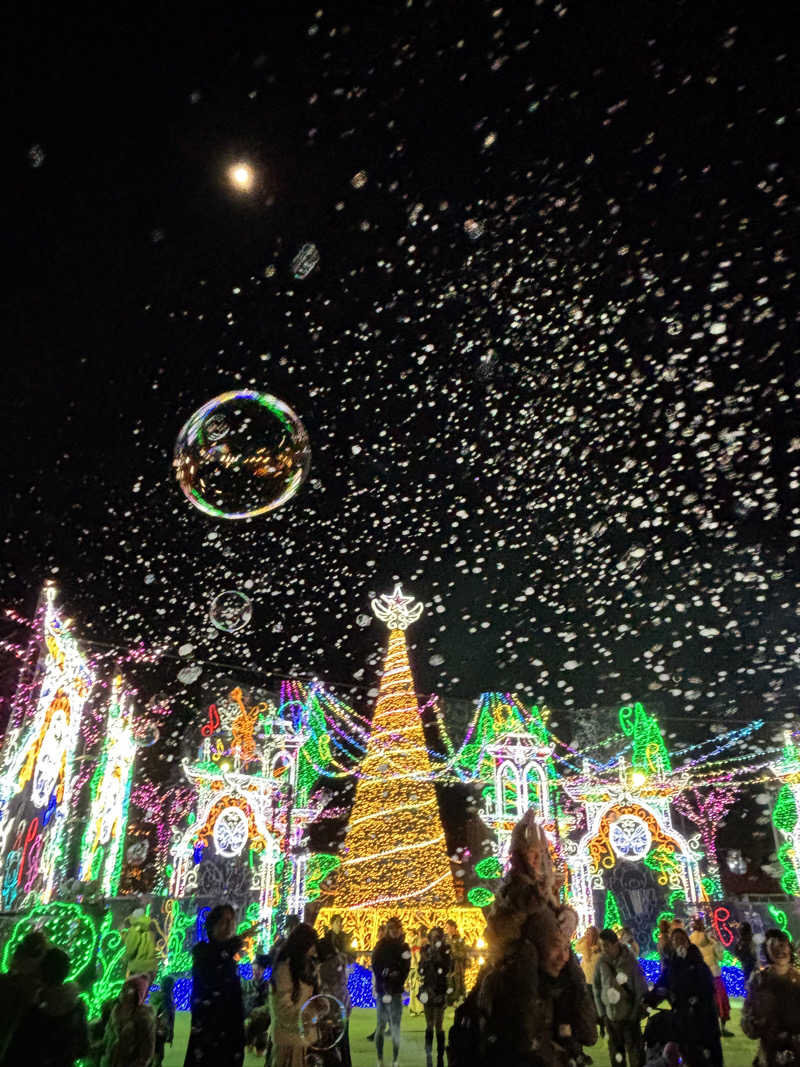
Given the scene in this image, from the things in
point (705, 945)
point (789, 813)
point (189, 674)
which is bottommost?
point (705, 945)

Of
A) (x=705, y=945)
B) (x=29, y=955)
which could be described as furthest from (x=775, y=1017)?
(x=705, y=945)

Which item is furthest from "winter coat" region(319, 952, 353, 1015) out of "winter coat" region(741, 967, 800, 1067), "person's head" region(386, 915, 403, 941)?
"winter coat" region(741, 967, 800, 1067)

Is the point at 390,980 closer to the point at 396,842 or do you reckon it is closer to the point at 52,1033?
the point at 52,1033

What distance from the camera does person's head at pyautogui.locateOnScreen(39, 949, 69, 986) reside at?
3.34m

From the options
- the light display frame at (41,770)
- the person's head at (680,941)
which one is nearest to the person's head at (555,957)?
the person's head at (680,941)

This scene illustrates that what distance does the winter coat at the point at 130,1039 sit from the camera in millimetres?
3906

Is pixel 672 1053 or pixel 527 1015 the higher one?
pixel 527 1015

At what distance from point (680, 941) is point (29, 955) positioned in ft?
15.0

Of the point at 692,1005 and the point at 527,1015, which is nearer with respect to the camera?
the point at 527,1015

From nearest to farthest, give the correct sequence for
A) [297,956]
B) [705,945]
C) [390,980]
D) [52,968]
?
[52,968] < [297,956] < [390,980] < [705,945]

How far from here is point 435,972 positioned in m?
7.19

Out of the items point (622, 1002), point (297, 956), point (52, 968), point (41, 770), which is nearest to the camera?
point (52, 968)

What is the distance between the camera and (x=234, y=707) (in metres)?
18.7

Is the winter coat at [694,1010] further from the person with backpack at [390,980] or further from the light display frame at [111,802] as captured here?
the light display frame at [111,802]
